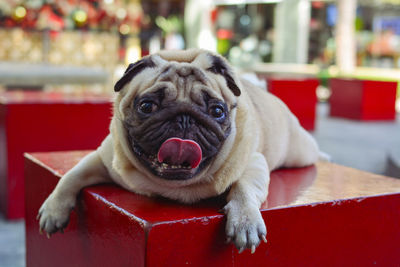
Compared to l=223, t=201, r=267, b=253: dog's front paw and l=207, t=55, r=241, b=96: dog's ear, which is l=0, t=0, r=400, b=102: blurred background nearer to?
l=207, t=55, r=241, b=96: dog's ear

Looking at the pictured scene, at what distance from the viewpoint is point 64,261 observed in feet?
6.42

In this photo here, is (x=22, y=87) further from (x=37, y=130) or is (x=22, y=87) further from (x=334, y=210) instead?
(x=334, y=210)

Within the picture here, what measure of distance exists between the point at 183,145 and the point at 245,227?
0.27 metres

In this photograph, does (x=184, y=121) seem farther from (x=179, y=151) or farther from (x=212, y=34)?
(x=212, y=34)

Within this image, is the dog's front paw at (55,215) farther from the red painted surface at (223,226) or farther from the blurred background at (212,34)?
the blurred background at (212,34)

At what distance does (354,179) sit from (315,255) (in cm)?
47

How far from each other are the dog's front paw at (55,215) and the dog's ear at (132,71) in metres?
0.45

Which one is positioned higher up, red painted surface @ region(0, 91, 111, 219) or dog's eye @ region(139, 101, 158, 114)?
dog's eye @ region(139, 101, 158, 114)

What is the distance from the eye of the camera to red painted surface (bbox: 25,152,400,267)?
1.46 metres

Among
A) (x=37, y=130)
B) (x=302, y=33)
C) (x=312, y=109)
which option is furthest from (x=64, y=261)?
(x=302, y=33)

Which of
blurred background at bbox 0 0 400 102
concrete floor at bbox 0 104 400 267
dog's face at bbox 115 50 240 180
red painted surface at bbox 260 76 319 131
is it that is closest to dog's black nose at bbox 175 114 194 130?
dog's face at bbox 115 50 240 180

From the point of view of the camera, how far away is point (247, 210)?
4.82 feet

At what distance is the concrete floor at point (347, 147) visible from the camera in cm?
297

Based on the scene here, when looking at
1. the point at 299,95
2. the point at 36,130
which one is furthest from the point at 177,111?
the point at 299,95
